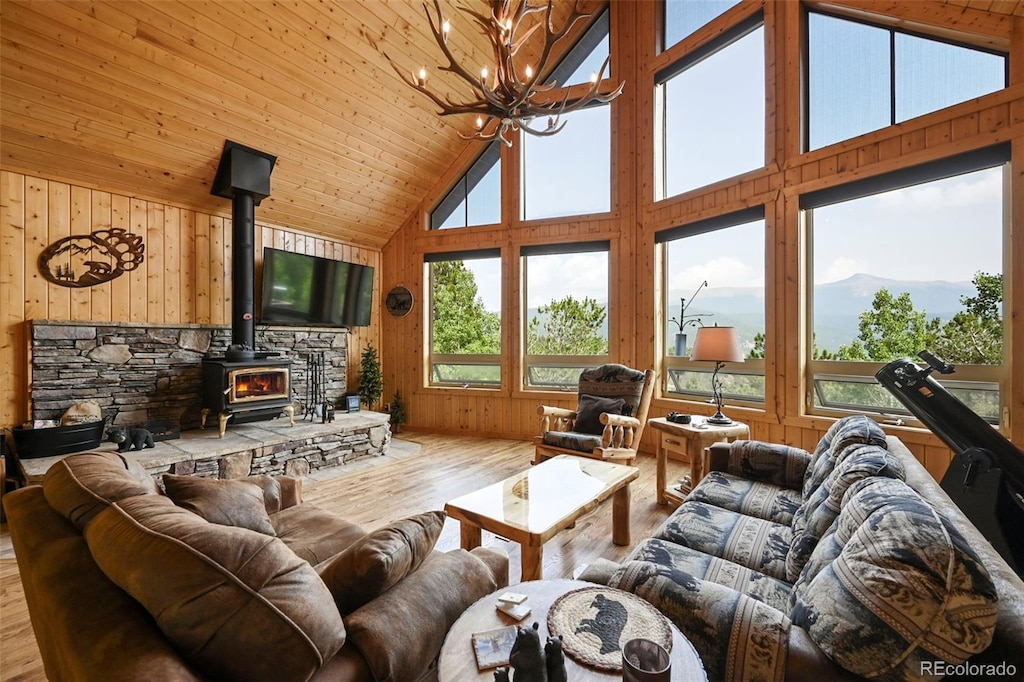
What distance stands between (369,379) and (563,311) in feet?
9.38

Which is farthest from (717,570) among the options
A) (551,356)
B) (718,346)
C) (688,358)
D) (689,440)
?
(551,356)

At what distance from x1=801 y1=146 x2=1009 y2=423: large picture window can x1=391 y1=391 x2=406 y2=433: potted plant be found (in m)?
4.89

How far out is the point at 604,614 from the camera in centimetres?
115

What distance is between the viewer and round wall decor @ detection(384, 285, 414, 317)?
6.19 meters

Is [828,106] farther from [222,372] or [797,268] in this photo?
[222,372]

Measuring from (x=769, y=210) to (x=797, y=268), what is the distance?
0.62 m

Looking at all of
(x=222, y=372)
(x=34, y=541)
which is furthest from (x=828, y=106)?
(x=222, y=372)

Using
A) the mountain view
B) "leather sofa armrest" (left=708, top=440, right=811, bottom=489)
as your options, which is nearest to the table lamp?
"leather sofa armrest" (left=708, top=440, right=811, bottom=489)

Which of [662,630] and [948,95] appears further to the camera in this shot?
[948,95]

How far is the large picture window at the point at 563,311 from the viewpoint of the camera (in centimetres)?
531

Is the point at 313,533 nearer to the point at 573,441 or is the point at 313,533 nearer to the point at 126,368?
the point at 573,441

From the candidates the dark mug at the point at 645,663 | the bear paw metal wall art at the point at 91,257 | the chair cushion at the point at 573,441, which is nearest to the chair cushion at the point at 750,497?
the chair cushion at the point at 573,441

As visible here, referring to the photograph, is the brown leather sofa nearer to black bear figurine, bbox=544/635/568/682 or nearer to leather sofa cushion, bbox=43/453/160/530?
leather sofa cushion, bbox=43/453/160/530

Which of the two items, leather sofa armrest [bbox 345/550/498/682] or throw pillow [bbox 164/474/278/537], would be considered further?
throw pillow [bbox 164/474/278/537]
